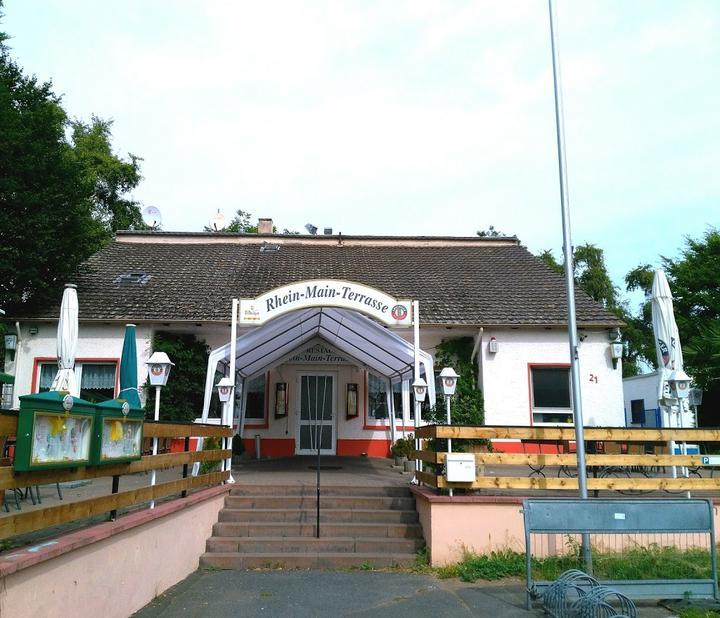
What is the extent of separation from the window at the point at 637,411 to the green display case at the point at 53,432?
22.7m

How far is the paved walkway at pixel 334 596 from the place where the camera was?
21.1 feet

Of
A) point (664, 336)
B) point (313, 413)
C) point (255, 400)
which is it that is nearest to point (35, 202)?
point (255, 400)

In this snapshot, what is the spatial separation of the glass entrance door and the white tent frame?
170cm

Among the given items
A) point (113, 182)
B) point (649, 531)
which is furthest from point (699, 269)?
point (113, 182)

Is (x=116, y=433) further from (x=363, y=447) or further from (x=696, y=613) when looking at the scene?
(x=363, y=447)

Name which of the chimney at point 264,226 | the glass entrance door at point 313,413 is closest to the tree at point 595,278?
the chimney at point 264,226

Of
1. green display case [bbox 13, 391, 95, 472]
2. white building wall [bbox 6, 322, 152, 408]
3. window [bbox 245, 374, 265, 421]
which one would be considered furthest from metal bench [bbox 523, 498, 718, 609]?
white building wall [bbox 6, 322, 152, 408]

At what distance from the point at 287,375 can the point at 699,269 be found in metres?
19.1

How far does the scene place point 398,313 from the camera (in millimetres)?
10859

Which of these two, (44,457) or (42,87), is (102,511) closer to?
(44,457)

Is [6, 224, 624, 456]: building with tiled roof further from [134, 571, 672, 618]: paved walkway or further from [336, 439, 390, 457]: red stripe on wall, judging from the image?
[134, 571, 672, 618]: paved walkway

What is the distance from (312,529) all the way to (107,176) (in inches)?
1226

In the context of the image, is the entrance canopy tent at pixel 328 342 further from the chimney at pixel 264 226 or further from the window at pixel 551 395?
the chimney at pixel 264 226

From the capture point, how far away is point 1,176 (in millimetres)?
14656
